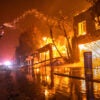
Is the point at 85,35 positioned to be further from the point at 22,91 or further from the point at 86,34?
the point at 22,91

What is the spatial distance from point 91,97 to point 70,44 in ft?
100

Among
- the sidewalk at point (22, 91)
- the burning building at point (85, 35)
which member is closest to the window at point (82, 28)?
the burning building at point (85, 35)

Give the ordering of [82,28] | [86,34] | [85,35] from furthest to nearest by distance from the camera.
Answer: [82,28], [85,35], [86,34]

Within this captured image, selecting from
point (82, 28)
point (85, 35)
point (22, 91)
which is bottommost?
point (22, 91)

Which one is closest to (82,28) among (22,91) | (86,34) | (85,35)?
(85,35)

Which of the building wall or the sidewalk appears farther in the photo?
the building wall

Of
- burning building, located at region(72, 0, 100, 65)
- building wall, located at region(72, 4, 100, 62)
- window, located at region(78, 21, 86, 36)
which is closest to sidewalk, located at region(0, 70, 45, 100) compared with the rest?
burning building, located at region(72, 0, 100, 65)

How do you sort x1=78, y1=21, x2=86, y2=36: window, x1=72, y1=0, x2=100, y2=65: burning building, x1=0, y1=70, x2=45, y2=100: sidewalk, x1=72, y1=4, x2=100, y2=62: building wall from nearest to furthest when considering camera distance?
x1=0, y1=70, x2=45, y2=100: sidewalk < x1=72, y1=0, x2=100, y2=65: burning building < x1=72, y1=4, x2=100, y2=62: building wall < x1=78, y1=21, x2=86, y2=36: window

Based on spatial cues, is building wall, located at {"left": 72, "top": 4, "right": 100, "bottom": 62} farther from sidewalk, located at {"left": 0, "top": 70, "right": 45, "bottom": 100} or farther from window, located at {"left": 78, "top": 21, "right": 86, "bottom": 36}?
sidewalk, located at {"left": 0, "top": 70, "right": 45, "bottom": 100}

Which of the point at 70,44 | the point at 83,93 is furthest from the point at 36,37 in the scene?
the point at 83,93

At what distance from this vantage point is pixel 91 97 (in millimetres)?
11969

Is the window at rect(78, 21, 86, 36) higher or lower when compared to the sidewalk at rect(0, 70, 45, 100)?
higher

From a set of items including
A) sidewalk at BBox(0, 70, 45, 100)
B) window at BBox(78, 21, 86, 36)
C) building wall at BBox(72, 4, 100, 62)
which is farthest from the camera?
window at BBox(78, 21, 86, 36)

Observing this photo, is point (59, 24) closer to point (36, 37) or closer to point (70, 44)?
point (70, 44)
